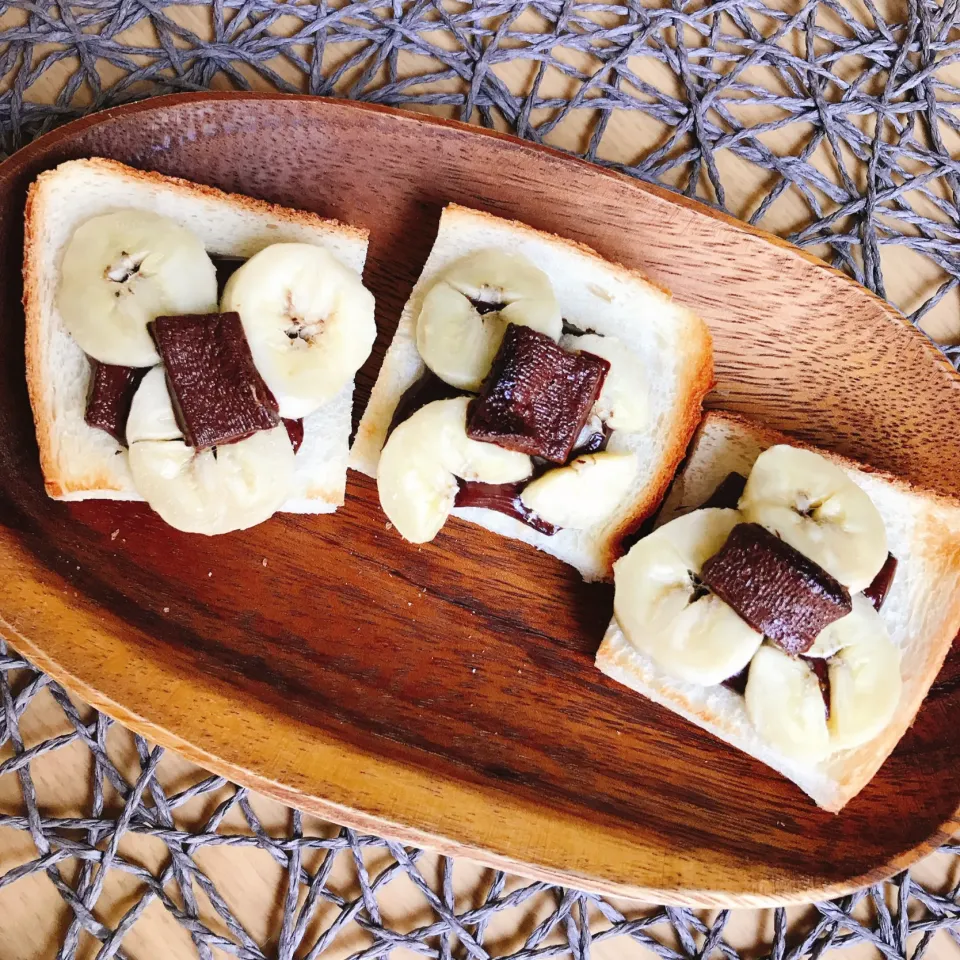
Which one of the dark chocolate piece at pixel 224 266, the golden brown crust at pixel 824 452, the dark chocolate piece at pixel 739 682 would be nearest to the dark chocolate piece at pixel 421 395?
the dark chocolate piece at pixel 224 266

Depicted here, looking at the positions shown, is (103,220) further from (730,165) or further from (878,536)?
(878,536)

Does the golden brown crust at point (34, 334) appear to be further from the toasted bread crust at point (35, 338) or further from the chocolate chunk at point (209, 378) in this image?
the chocolate chunk at point (209, 378)

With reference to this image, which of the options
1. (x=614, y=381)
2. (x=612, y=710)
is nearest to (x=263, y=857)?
(x=612, y=710)

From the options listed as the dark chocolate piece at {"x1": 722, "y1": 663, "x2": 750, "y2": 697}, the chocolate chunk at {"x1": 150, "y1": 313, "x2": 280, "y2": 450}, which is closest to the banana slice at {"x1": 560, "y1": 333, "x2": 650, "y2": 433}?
the dark chocolate piece at {"x1": 722, "y1": 663, "x2": 750, "y2": 697}

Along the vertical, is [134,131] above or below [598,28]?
below

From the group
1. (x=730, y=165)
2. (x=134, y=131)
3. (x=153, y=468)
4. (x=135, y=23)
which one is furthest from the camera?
(x=730, y=165)

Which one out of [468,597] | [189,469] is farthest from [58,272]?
[468,597]
